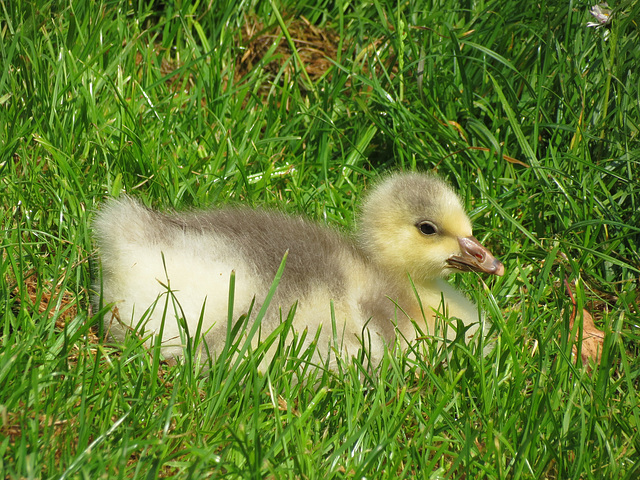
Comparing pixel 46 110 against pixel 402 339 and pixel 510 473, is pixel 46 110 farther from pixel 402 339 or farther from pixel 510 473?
pixel 510 473

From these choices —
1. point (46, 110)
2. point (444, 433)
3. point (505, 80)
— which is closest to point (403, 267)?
point (444, 433)

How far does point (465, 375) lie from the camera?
8.14 ft

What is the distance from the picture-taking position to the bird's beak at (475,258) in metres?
2.89

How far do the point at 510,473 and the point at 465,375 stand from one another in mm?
418

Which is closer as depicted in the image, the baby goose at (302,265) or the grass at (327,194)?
the grass at (327,194)

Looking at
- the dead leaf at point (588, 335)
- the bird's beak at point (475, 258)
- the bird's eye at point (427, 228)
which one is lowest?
the dead leaf at point (588, 335)

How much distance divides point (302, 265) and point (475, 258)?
2.25ft

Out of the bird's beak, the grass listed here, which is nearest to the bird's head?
the bird's beak

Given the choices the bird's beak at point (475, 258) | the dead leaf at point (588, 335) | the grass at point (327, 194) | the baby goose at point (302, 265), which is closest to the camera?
the grass at point (327, 194)

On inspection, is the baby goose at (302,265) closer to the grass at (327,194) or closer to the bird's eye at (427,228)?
the bird's eye at (427,228)

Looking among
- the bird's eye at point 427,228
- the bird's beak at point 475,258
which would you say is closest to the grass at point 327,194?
the bird's beak at point 475,258

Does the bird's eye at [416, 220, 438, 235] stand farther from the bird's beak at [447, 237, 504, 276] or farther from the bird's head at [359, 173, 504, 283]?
the bird's beak at [447, 237, 504, 276]

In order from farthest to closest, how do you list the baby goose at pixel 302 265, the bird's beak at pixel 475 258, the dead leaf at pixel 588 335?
1. the dead leaf at pixel 588 335
2. the bird's beak at pixel 475 258
3. the baby goose at pixel 302 265

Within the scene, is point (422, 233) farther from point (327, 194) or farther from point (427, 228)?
point (327, 194)
